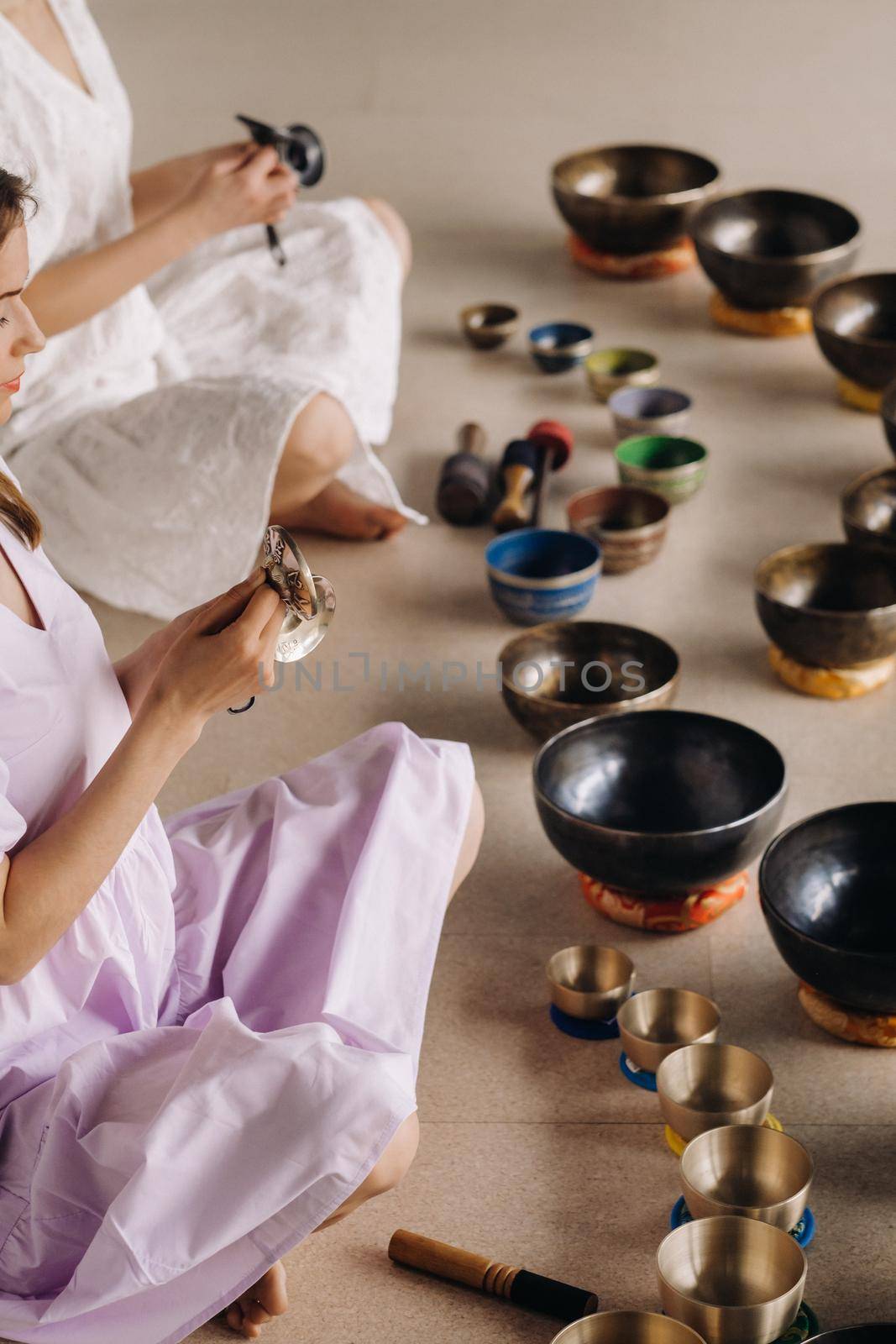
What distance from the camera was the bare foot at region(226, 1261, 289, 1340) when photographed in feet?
4.91

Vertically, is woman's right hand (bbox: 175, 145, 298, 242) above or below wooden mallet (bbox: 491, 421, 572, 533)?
above

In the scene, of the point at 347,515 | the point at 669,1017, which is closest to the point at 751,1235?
the point at 669,1017

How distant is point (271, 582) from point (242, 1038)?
0.41 meters

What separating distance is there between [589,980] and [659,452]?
1410mm

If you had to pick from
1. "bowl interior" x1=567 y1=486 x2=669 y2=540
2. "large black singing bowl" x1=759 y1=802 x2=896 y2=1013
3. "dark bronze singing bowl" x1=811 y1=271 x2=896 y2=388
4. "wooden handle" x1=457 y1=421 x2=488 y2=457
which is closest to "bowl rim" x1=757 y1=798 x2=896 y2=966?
"large black singing bowl" x1=759 y1=802 x2=896 y2=1013

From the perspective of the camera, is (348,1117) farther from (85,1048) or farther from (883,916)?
(883,916)

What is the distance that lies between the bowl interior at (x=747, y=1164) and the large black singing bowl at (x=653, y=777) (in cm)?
39

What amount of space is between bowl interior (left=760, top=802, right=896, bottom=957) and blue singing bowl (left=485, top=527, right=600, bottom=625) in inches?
29.7

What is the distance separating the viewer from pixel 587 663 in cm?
242

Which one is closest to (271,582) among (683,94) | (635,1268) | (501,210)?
(635,1268)

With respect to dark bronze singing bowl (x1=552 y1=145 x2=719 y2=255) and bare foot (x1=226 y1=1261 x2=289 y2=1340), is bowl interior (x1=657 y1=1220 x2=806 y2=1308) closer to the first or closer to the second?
bare foot (x1=226 y1=1261 x2=289 y2=1340)

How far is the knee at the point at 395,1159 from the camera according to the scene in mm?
1393

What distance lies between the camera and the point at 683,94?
4.93 metres

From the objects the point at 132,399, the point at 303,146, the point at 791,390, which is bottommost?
the point at 791,390
